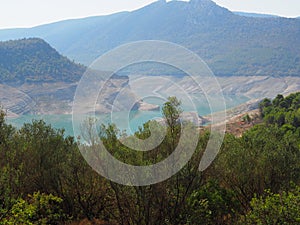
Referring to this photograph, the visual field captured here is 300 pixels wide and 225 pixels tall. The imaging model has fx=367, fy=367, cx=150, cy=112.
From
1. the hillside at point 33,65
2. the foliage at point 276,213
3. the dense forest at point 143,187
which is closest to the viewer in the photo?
the foliage at point 276,213

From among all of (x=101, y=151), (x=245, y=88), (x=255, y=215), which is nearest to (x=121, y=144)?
(x=101, y=151)

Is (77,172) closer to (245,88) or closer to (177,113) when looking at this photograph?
(177,113)

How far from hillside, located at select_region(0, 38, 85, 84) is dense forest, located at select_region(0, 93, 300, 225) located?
93752 mm

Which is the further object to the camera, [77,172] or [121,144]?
[77,172]

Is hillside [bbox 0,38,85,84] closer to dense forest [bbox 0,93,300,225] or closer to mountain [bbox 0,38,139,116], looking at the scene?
mountain [bbox 0,38,139,116]

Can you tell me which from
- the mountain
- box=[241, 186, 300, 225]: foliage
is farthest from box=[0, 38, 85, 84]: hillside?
box=[241, 186, 300, 225]: foliage

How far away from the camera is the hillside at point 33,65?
104312 mm

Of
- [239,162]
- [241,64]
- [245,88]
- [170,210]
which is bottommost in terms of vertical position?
[170,210]

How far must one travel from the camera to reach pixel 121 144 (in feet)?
36.4

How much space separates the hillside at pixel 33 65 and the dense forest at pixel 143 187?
308 ft

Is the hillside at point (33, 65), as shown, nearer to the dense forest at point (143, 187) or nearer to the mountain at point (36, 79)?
the mountain at point (36, 79)

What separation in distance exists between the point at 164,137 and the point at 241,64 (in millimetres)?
158589

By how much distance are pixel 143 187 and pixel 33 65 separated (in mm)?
107524

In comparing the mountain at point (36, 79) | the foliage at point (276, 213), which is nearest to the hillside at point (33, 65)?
the mountain at point (36, 79)
